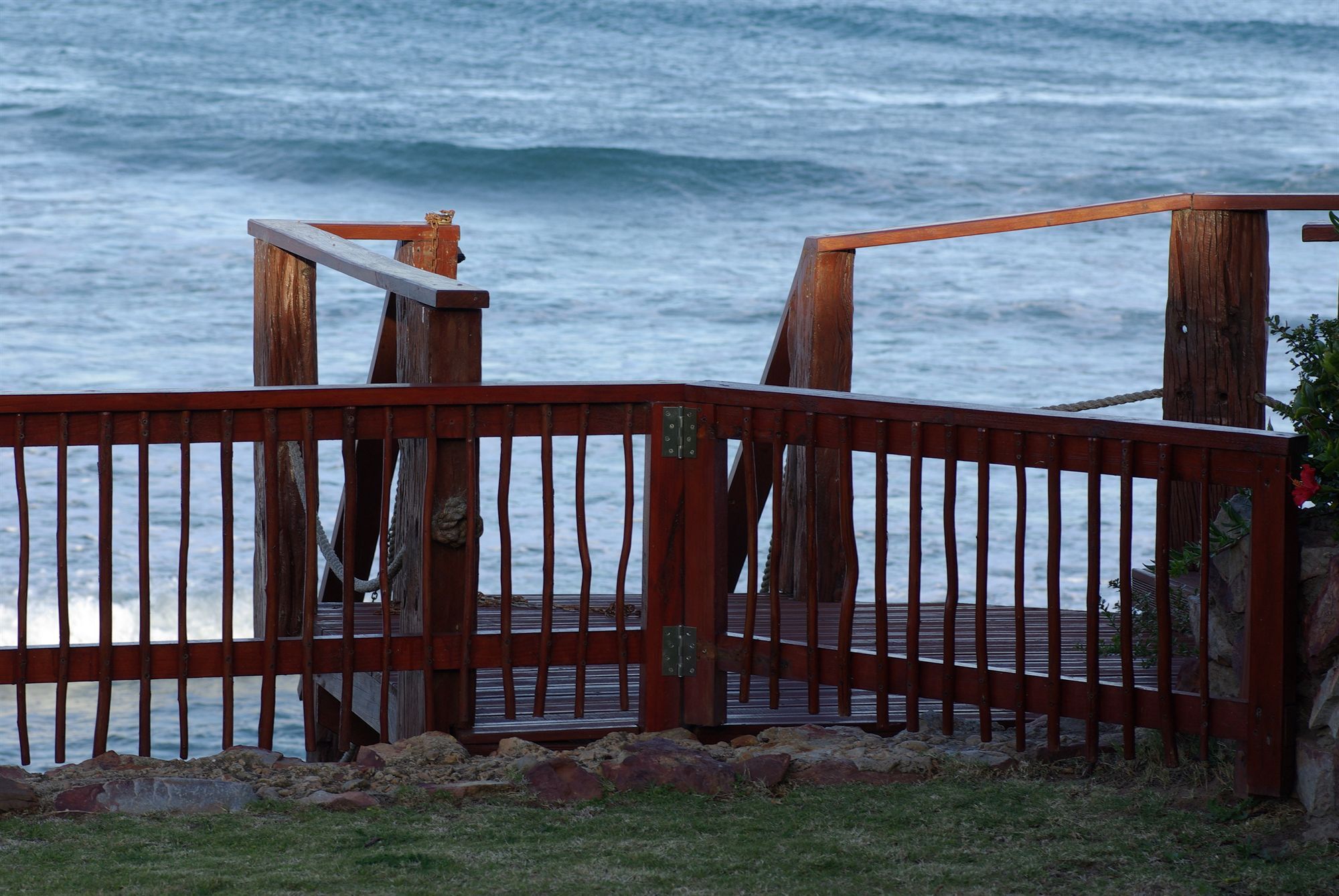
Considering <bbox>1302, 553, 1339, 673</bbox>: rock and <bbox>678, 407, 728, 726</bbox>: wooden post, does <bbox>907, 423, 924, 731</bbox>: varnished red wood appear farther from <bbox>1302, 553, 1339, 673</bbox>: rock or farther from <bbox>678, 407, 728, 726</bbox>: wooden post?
<bbox>1302, 553, 1339, 673</bbox>: rock

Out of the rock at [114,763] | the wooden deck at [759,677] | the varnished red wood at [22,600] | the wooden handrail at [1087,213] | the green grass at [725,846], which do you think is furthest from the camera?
the wooden handrail at [1087,213]

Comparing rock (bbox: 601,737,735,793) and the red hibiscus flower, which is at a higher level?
the red hibiscus flower

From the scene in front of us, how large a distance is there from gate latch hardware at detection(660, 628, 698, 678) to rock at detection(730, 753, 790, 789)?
500mm

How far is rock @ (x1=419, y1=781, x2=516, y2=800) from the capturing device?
159 inches

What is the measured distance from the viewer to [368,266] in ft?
15.3

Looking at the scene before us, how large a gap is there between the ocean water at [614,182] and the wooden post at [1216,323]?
7.11 meters

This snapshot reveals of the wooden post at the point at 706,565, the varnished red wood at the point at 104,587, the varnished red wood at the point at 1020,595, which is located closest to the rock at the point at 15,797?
the varnished red wood at the point at 104,587

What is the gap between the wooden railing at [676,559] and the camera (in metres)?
3.85

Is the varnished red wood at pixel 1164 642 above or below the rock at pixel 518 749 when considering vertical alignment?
above

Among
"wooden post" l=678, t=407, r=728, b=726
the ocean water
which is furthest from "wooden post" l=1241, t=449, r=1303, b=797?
the ocean water

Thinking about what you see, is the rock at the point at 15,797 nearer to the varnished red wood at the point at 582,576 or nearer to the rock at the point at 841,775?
the varnished red wood at the point at 582,576

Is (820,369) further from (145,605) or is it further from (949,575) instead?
(145,605)

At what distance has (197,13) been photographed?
40688mm

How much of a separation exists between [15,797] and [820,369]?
341 centimetres
